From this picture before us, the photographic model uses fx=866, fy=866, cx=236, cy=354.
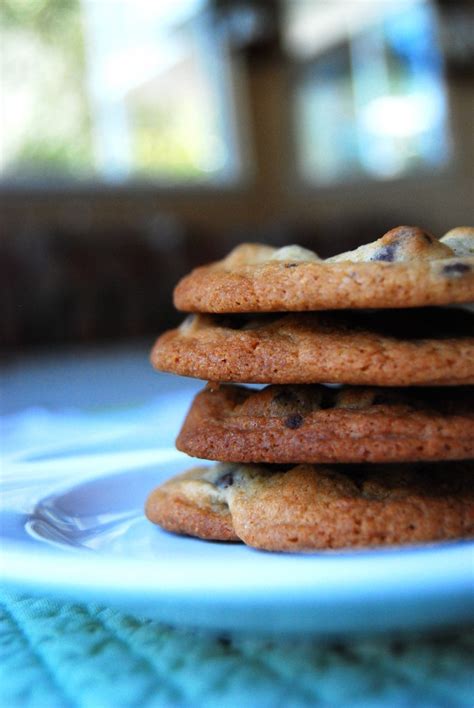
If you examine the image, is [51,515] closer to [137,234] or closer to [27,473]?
[27,473]

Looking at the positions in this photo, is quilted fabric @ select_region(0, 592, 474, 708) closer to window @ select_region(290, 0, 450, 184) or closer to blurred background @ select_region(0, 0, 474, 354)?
blurred background @ select_region(0, 0, 474, 354)

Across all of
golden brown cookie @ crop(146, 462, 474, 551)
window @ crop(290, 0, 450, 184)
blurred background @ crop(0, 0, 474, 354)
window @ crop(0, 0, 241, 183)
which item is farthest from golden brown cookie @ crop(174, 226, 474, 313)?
window @ crop(290, 0, 450, 184)

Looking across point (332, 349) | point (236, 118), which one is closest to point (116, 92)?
point (236, 118)

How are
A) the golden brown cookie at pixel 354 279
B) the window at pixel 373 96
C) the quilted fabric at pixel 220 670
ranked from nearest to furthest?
the quilted fabric at pixel 220 670, the golden brown cookie at pixel 354 279, the window at pixel 373 96

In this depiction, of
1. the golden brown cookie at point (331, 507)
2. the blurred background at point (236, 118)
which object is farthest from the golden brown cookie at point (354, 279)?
the blurred background at point (236, 118)

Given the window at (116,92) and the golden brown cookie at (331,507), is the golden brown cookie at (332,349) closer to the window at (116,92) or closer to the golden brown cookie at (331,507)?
the golden brown cookie at (331,507)

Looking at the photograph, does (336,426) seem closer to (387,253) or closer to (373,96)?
(387,253)

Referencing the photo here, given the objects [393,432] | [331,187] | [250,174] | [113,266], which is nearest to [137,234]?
[113,266]
